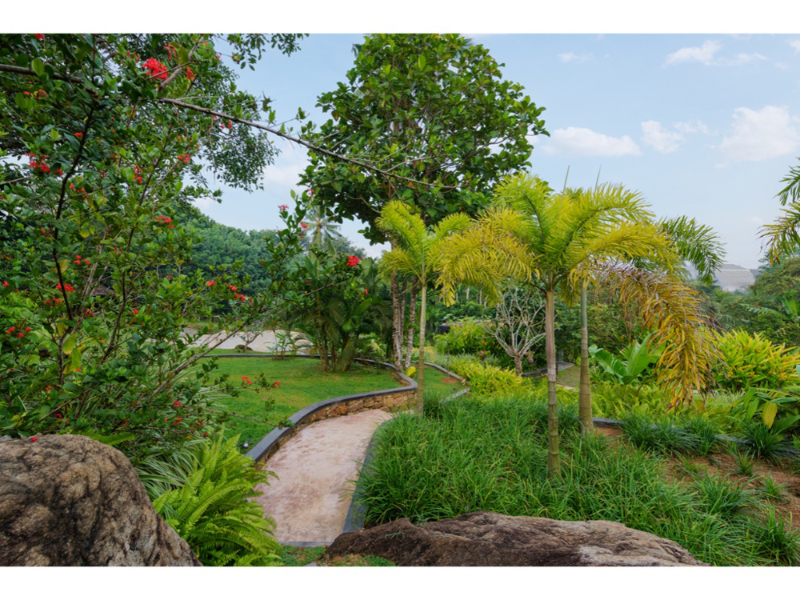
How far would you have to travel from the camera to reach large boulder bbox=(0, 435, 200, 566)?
127 centimetres

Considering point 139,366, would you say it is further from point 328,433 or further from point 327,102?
point 327,102

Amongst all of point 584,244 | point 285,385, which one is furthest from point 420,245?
point 285,385

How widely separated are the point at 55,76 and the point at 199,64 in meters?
0.88

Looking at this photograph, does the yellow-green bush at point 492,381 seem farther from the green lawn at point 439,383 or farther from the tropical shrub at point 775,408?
the tropical shrub at point 775,408

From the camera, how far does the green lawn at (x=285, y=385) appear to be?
532 centimetres

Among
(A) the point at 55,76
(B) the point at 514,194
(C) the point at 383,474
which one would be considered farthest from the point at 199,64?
(C) the point at 383,474

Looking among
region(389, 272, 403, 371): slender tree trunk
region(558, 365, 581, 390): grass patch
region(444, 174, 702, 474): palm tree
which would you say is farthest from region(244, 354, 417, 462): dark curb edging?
region(558, 365, 581, 390): grass patch

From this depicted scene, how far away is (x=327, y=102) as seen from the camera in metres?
9.54

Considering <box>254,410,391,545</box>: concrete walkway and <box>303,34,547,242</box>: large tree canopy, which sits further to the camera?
<box>303,34,547,242</box>: large tree canopy

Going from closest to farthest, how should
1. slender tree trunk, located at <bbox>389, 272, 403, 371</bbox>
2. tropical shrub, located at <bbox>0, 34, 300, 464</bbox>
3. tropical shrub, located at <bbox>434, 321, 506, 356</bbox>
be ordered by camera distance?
tropical shrub, located at <bbox>0, 34, 300, 464</bbox>, slender tree trunk, located at <bbox>389, 272, 403, 371</bbox>, tropical shrub, located at <bbox>434, 321, 506, 356</bbox>

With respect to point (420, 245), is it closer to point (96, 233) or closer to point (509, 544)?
point (509, 544)

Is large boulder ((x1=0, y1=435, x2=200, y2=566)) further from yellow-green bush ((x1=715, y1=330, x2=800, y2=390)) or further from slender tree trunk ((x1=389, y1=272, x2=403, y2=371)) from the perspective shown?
slender tree trunk ((x1=389, y1=272, x2=403, y2=371))

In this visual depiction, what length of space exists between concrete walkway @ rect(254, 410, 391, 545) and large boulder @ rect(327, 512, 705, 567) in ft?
1.96

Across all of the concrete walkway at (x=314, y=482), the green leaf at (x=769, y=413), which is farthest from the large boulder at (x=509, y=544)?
the green leaf at (x=769, y=413)
